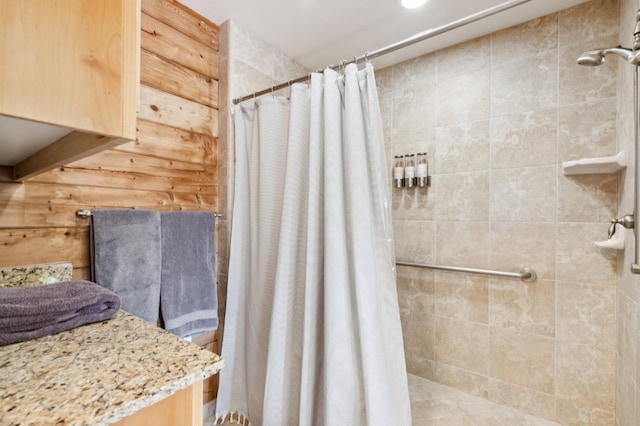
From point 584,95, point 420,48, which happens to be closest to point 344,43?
point 420,48

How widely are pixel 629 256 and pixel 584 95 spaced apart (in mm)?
819

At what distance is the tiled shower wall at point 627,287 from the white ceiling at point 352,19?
436 mm

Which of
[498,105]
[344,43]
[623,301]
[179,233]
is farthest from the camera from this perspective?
[344,43]

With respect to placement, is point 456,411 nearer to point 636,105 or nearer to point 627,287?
point 627,287

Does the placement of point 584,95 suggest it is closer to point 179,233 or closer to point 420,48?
point 420,48

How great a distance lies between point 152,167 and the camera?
1403 mm

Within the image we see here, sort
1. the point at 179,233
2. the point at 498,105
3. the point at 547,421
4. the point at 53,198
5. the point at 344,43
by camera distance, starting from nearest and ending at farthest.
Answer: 1. the point at 53,198
2. the point at 179,233
3. the point at 547,421
4. the point at 498,105
5. the point at 344,43

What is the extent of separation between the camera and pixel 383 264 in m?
1.20

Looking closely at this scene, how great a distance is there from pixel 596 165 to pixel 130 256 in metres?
2.07

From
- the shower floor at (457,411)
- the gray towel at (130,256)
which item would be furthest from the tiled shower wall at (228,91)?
the shower floor at (457,411)

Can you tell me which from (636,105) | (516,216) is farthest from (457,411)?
(636,105)

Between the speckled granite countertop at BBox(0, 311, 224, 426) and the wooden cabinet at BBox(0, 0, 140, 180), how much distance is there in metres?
0.43

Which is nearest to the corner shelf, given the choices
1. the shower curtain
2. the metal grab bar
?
the metal grab bar

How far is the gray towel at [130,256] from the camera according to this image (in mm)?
1148
